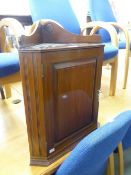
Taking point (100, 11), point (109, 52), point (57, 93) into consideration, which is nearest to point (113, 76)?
point (109, 52)

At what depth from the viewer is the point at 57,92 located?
2.16 ft

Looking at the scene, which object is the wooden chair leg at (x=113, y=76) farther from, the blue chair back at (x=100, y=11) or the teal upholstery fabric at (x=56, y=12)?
the blue chair back at (x=100, y=11)

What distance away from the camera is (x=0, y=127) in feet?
3.34

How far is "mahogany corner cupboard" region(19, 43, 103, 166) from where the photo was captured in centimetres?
59

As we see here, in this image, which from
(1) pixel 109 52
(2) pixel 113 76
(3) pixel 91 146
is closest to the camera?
(3) pixel 91 146

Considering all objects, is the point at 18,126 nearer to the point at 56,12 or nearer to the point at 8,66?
the point at 8,66

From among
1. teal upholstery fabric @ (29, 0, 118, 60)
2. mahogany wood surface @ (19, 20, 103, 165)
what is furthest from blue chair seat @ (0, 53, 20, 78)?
teal upholstery fabric @ (29, 0, 118, 60)

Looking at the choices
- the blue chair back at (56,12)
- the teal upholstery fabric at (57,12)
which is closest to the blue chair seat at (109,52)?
the teal upholstery fabric at (57,12)

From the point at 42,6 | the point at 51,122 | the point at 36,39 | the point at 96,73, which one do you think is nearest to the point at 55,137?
the point at 51,122

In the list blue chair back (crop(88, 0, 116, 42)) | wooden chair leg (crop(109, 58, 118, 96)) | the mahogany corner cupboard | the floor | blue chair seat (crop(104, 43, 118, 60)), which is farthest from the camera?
blue chair back (crop(88, 0, 116, 42))

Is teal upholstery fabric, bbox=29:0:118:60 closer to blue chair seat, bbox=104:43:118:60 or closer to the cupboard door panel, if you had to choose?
blue chair seat, bbox=104:43:118:60

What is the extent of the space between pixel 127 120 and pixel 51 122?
274mm

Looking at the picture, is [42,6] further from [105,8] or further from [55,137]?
[55,137]

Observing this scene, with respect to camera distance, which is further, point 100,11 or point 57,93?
point 100,11
